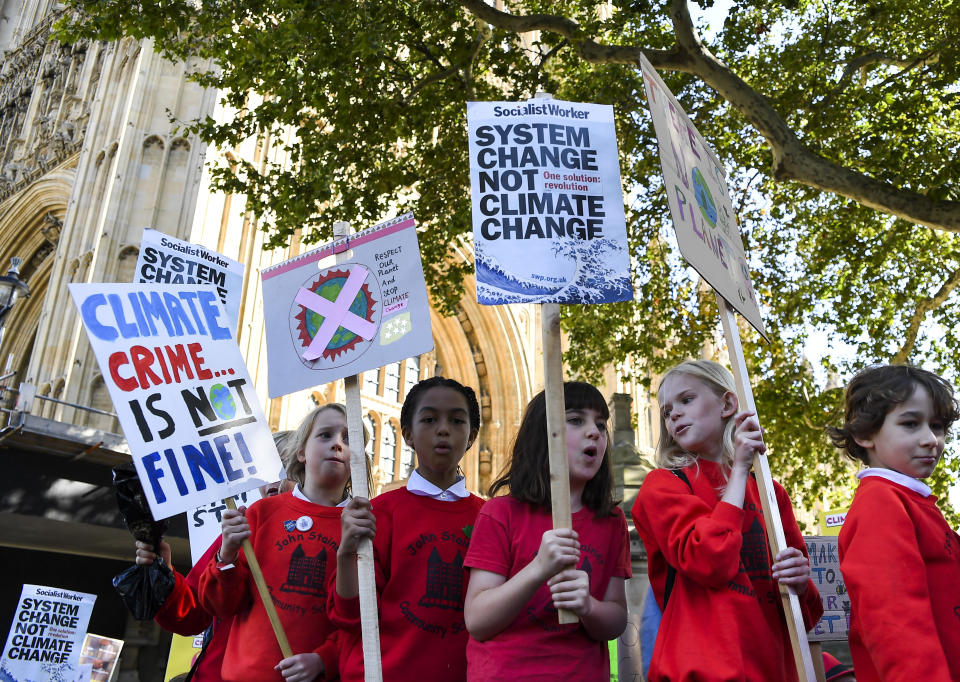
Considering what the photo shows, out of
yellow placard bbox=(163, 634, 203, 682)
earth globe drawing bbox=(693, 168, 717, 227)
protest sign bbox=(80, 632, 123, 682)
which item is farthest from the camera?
protest sign bbox=(80, 632, 123, 682)

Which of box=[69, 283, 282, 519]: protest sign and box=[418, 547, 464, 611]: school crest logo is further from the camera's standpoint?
box=[69, 283, 282, 519]: protest sign

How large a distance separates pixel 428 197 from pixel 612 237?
6628 millimetres

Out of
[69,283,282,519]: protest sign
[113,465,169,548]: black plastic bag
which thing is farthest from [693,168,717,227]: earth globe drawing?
[113,465,169,548]: black plastic bag

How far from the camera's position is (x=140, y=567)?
10.1 ft

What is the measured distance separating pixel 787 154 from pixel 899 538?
511 cm

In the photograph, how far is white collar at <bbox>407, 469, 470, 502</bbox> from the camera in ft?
9.72

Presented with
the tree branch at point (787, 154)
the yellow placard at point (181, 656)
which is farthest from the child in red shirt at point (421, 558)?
the tree branch at point (787, 154)

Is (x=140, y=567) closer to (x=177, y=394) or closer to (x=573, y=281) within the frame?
(x=177, y=394)

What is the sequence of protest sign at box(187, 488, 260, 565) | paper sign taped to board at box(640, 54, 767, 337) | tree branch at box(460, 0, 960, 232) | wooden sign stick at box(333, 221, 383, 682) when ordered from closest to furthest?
wooden sign stick at box(333, 221, 383, 682) → paper sign taped to board at box(640, 54, 767, 337) → protest sign at box(187, 488, 260, 565) → tree branch at box(460, 0, 960, 232)

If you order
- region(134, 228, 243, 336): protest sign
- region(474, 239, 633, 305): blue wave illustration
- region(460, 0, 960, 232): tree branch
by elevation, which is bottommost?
region(474, 239, 633, 305): blue wave illustration

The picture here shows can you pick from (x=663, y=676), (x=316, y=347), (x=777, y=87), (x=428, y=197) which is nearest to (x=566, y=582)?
(x=663, y=676)

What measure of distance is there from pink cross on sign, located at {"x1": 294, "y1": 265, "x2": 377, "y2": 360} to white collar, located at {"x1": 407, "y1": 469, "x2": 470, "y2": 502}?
0.54m

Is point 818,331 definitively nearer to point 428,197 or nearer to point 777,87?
point 777,87

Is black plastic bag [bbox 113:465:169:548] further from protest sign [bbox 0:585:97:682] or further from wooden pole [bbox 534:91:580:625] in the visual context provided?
protest sign [bbox 0:585:97:682]
